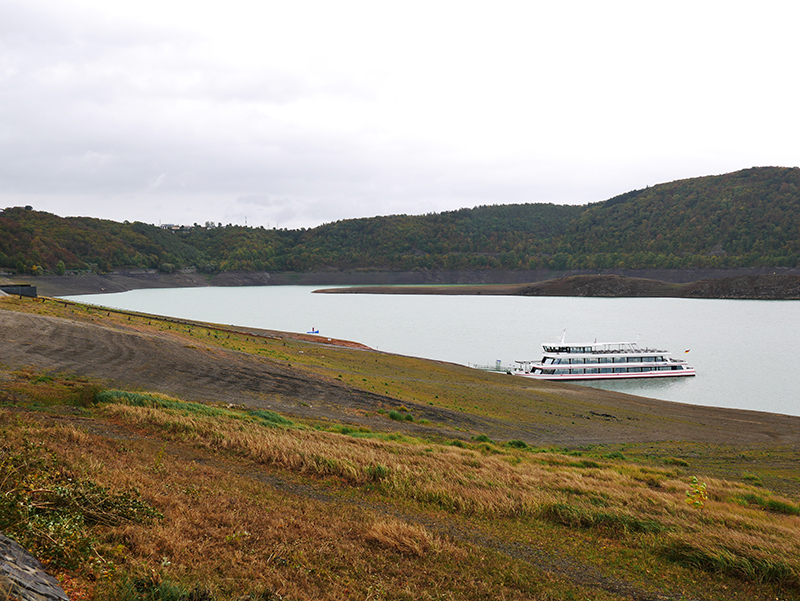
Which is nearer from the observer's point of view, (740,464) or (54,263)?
(740,464)

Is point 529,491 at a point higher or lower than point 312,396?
higher

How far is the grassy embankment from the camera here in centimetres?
564

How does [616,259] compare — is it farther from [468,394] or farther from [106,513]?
[106,513]

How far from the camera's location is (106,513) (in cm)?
636

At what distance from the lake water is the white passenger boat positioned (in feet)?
4.98

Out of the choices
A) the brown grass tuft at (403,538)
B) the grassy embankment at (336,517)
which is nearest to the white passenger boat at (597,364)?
the grassy embankment at (336,517)

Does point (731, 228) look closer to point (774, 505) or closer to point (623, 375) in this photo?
point (623, 375)

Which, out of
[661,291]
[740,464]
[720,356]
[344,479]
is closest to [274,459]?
[344,479]

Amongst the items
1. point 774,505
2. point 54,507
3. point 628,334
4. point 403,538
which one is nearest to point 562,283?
point 628,334

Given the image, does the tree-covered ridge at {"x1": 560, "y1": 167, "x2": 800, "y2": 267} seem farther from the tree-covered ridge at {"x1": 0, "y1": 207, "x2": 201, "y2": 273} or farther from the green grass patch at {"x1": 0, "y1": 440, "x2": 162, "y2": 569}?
the green grass patch at {"x1": 0, "y1": 440, "x2": 162, "y2": 569}

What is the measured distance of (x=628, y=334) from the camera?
233 ft

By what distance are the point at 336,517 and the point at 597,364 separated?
43238 millimetres

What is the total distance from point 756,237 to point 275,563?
201m

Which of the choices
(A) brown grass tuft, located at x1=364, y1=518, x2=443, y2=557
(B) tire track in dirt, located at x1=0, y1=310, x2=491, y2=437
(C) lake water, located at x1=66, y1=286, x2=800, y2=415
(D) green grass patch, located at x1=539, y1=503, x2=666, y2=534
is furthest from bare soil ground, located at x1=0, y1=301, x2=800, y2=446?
(A) brown grass tuft, located at x1=364, y1=518, x2=443, y2=557
